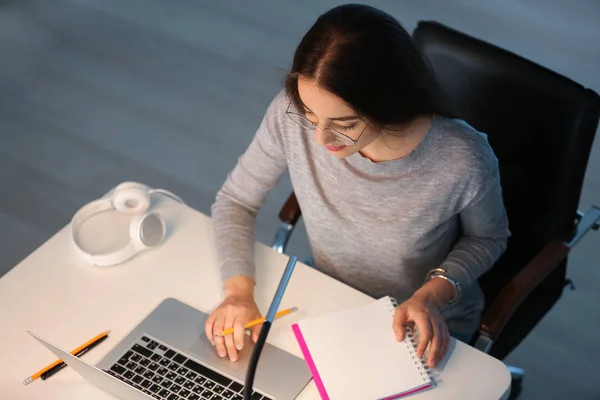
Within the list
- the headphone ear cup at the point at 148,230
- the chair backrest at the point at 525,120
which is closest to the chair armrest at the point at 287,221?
the headphone ear cup at the point at 148,230

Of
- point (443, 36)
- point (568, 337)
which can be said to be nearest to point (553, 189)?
point (443, 36)

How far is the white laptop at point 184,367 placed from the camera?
126 cm

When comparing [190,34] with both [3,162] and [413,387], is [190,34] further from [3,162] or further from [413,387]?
[413,387]

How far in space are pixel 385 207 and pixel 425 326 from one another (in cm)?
25

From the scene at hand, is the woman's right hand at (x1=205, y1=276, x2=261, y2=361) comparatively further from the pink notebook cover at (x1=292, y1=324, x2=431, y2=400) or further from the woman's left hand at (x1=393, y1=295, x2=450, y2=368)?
the woman's left hand at (x1=393, y1=295, x2=450, y2=368)

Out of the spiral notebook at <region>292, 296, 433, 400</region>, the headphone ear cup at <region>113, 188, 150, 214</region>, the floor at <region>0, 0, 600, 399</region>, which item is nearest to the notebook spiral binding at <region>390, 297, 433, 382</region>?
the spiral notebook at <region>292, 296, 433, 400</region>

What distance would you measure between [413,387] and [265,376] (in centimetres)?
24

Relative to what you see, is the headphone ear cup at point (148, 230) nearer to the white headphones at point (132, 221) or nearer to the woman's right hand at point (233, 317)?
the white headphones at point (132, 221)

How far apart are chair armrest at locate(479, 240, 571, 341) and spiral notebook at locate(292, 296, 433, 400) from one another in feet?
0.72

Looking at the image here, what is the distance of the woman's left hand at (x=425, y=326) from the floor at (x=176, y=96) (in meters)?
0.96

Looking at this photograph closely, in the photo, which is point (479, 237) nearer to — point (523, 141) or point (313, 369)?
point (523, 141)

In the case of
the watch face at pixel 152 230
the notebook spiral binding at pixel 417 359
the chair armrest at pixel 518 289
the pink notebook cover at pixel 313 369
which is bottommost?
the pink notebook cover at pixel 313 369

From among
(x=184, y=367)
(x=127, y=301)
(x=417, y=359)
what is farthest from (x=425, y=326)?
(x=127, y=301)

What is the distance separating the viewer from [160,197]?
62.3 inches
